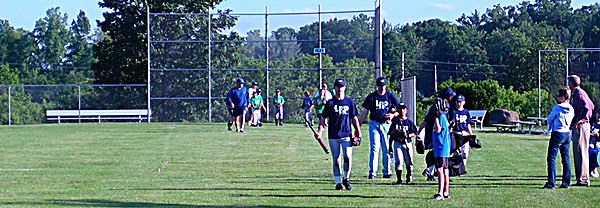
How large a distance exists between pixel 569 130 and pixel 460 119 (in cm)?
192

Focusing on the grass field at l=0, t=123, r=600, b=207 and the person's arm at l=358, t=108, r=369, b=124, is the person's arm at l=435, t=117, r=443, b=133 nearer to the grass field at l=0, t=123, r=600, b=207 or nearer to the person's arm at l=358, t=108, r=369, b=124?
the grass field at l=0, t=123, r=600, b=207

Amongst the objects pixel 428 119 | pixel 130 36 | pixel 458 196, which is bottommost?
pixel 458 196

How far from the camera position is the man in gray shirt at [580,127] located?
55.3ft

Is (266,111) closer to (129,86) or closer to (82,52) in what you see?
(129,86)

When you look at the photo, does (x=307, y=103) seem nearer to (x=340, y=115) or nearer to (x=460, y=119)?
(x=460, y=119)

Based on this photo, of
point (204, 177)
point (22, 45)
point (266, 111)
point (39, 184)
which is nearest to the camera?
point (39, 184)

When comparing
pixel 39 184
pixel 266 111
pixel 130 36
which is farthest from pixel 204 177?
pixel 130 36

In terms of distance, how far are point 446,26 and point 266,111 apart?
226ft

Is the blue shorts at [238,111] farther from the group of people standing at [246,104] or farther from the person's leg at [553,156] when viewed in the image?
the person's leg at [553,156]

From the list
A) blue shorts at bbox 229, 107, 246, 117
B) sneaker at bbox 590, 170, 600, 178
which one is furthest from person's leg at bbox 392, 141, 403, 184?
blue shorts at bbox 229, 107, 246, 117

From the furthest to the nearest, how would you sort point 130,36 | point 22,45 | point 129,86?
point 22,45
point 130,36
point 129,86

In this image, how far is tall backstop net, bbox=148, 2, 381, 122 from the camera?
140 ft

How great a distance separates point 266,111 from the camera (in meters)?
42.8

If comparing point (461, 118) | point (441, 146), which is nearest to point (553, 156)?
point (461, 118)
